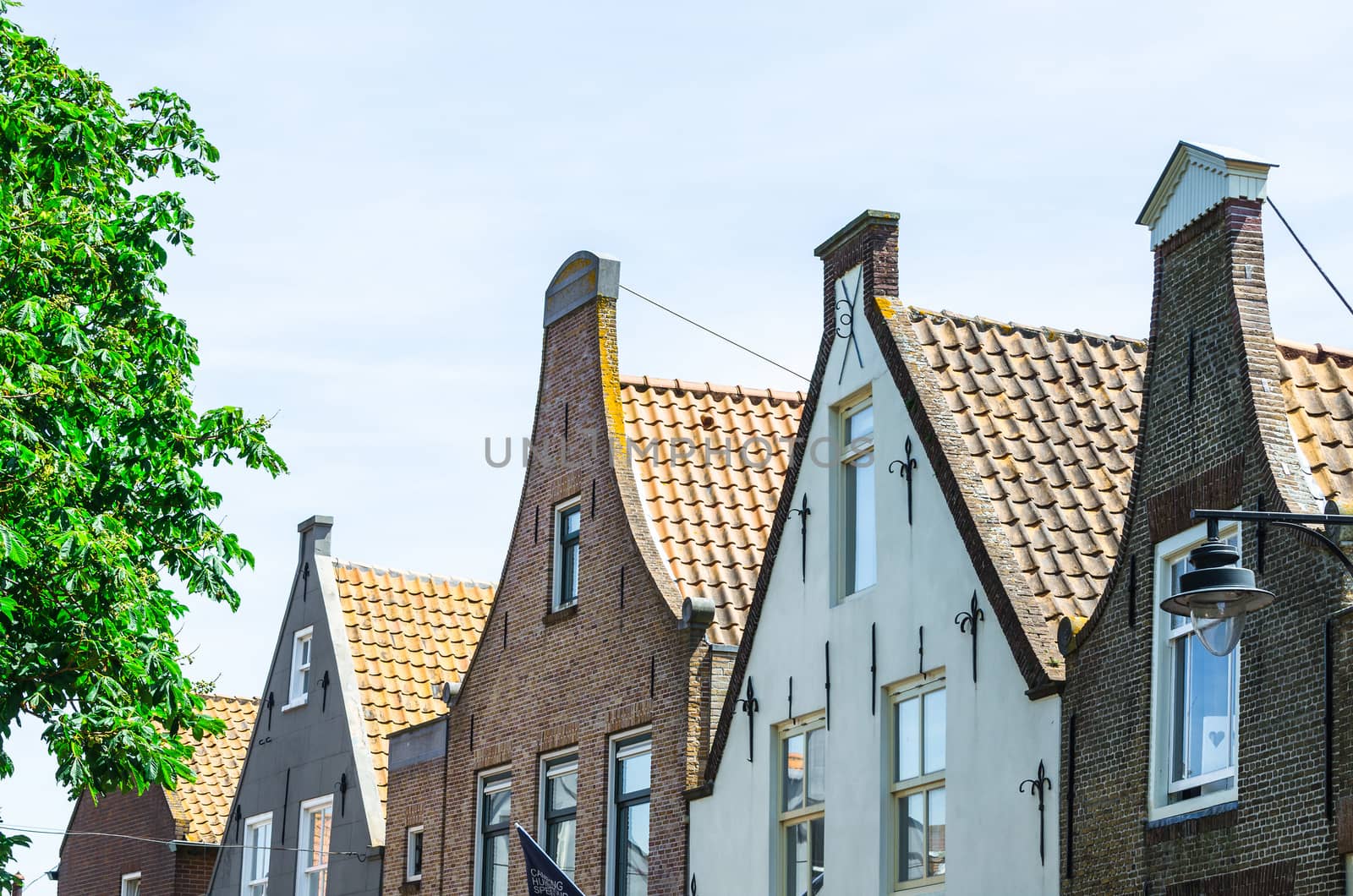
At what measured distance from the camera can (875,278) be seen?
1772 centimetres

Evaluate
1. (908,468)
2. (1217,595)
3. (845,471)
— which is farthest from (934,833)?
(1217,595)

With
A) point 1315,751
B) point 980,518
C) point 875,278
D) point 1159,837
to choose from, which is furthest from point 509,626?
point 1315,751

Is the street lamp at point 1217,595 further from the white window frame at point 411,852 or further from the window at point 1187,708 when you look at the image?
the white window frame at point 411,852

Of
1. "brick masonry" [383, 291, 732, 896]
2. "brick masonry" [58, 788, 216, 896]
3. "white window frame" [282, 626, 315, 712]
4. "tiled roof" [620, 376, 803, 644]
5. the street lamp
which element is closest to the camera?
the street lamp

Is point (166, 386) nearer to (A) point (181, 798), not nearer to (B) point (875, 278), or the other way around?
(B) point (875, 278)

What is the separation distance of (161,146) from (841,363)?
6748mm

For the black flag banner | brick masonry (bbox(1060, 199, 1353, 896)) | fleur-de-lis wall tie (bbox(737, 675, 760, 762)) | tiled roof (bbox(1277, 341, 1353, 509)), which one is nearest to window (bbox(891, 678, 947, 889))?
brick masonry (bbox(1060, 199, 1353, 896))

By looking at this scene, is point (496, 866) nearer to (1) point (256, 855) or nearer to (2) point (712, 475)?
(2) point (712, 475)

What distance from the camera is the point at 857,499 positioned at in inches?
695

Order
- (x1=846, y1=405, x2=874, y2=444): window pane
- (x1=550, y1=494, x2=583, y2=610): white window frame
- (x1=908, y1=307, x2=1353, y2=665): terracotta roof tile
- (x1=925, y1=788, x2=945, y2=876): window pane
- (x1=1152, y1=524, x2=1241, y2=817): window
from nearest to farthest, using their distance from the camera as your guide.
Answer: (x1=1152, y1=524, x2=1241, y2=817): window, (x1=908, y1=307, x2=1353, y2=665): terracotta roof tile, (x1=925, y1=788, x2=945, y2=876): window pane, (x1=846, y1=405, x2=874, y2=444): window pane, (x1=550, y1=494, x2=583, y2=610): white window frame

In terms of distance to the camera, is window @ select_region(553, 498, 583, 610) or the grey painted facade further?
the grey painted facade

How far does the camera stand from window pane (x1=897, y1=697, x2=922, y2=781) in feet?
51.9

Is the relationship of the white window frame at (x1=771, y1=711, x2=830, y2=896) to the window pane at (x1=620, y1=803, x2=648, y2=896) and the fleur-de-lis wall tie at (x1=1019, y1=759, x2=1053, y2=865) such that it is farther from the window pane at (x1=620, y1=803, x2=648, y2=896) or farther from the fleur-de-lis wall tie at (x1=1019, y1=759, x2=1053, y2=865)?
the fleur-de-lis wall tie at (x1=1019, y1=759, x2=1053, y2=865)

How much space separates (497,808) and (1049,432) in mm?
9415
